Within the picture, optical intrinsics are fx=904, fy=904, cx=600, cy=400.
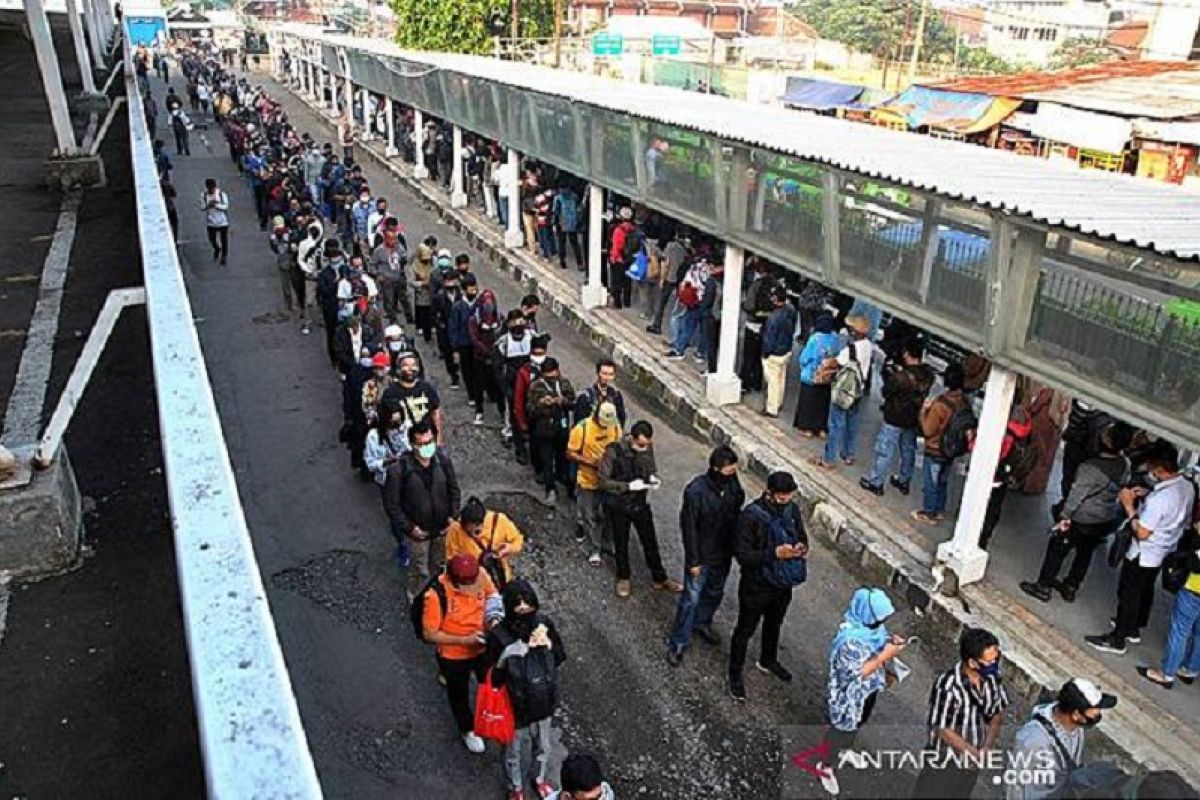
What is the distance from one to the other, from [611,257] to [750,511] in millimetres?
7874

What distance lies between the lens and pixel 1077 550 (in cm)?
648

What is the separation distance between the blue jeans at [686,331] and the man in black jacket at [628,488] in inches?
177

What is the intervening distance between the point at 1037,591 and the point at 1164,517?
1.17m

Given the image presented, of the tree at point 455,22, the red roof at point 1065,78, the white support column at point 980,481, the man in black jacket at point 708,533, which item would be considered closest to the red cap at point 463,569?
the man in black jacket at point 708,533

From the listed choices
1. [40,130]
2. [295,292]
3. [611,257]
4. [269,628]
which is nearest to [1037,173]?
[611,257]

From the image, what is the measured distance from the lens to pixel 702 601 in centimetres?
611

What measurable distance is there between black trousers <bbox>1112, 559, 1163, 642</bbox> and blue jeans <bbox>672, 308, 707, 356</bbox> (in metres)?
5.73

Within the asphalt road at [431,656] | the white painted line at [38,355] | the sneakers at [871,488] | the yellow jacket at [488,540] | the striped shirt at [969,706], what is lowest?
the asphalt road at [431,656]

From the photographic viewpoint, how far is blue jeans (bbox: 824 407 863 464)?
324 inches

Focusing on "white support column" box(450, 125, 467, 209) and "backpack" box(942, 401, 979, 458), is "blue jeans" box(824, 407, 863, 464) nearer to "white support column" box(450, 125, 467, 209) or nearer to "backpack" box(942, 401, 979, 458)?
"backpack" box(942, 401, 979, 458)

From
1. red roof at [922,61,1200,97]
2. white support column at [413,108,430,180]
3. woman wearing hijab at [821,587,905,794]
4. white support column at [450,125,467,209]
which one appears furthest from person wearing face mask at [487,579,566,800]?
red roof at [922,61,1200,97]

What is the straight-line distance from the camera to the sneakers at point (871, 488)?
8.03 metres

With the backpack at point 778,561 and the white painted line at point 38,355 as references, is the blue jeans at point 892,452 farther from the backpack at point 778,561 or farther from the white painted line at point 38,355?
the white painted line at point 38,355

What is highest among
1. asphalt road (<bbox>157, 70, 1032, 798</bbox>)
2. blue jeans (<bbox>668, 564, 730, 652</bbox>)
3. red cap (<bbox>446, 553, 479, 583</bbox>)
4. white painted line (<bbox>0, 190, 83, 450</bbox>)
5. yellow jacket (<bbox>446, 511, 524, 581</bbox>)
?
white painted line (<bbox>0, 190, 83, 450</bbox>)
